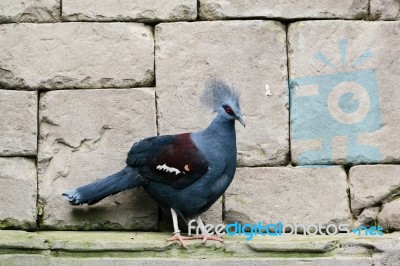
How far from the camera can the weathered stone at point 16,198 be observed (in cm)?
473

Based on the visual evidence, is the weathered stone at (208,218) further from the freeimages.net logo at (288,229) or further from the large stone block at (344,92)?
the large stone block at (344,92)

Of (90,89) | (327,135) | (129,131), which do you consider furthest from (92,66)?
(327,135)

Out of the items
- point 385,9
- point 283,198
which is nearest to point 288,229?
point 283,198

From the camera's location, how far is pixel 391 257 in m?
4.33

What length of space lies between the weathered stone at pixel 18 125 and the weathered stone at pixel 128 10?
626 millimetres

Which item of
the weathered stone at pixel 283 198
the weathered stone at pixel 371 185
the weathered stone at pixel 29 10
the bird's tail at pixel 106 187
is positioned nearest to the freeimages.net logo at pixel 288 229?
the weathered stone at pixel 283 198

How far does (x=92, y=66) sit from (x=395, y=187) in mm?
2116

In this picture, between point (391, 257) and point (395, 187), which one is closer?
point (391, 257)

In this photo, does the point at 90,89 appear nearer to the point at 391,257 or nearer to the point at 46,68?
the point at 46,68

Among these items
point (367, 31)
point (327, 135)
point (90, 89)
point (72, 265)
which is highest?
point (367, 31)

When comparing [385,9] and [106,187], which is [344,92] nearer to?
[385,9]

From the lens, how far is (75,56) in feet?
15.9

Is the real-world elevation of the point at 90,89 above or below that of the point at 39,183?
above

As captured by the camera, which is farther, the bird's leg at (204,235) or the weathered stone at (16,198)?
the weathered stone at (16,198)
